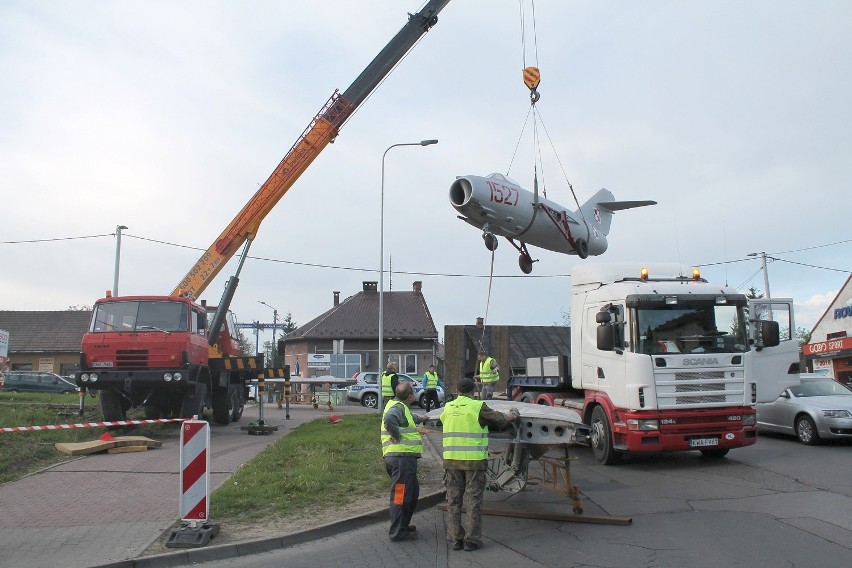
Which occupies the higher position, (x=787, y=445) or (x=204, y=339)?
(x=204, y=339)

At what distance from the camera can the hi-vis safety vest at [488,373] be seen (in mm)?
15445

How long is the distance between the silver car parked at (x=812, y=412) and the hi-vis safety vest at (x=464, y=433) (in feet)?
30.2

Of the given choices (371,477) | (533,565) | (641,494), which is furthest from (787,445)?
(533,565)

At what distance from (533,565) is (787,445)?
382 inches

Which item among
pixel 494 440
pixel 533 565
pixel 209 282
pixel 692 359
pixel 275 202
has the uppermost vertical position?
pixel 275 202

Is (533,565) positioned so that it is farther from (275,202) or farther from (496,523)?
(275,202)

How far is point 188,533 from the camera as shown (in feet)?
22.1

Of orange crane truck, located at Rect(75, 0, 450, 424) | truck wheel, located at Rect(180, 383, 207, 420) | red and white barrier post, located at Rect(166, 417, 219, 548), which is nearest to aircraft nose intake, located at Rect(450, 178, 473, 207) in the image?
red and white barrier post, located at Rect(166, 417, 219, 548)

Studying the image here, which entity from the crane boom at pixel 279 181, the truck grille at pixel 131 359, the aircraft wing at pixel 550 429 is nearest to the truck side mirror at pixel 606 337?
the aircraft wing at pixel 550 429

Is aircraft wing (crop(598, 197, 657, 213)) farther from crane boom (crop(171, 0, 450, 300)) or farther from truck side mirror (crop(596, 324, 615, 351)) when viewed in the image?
crane boom (crop(171, 0, 450, 300))

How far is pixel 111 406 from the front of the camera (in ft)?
50.9

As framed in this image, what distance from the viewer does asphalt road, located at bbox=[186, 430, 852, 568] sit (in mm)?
6359

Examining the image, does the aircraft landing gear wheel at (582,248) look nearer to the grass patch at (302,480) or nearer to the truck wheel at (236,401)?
the grass patch at (302,480)

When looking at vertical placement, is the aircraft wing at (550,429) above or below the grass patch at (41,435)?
above
